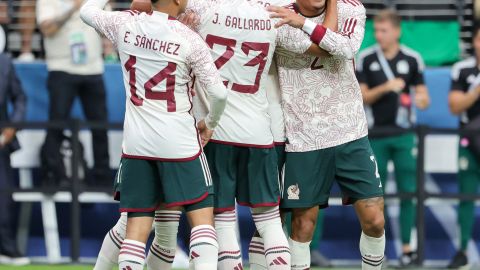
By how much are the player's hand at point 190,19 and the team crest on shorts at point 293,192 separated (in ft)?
3.99

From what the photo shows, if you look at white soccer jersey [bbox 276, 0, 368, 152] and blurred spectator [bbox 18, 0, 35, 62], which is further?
blurred spectator [bbox 18, 0, 35, 62]

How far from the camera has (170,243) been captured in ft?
27.4

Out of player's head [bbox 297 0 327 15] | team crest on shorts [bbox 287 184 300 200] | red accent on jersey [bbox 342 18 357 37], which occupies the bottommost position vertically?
team crest on shorts [bbox 287 184 300 200]

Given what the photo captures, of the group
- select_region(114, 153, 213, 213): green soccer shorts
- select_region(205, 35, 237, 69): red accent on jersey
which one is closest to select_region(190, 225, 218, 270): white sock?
select_region(114, 153, 213, 213): green soccer shorts

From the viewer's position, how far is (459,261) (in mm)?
11930

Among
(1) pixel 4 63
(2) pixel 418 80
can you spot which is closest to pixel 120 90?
(1) pixel 4 63

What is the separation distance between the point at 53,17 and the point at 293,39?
452cm

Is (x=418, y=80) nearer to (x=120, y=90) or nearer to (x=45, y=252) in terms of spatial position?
(x=120, y=90)

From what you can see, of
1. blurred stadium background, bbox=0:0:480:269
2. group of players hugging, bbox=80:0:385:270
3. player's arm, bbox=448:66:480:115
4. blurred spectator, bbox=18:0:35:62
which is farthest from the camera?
blurred spectator, bbox=18:0:35:62

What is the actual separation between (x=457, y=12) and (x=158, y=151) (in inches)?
286

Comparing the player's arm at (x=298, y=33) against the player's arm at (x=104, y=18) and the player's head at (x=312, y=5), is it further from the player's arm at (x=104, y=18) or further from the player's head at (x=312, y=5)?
the player's arm at (x=104, y=18)

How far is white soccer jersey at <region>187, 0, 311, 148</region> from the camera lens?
807cm

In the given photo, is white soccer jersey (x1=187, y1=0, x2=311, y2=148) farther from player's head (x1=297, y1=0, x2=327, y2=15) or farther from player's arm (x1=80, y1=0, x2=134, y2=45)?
player's arm (x1=80, y1=0, x2=134, y2=45)

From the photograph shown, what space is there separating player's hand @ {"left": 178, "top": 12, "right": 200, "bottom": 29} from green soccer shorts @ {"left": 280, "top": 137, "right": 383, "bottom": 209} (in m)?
1.06
